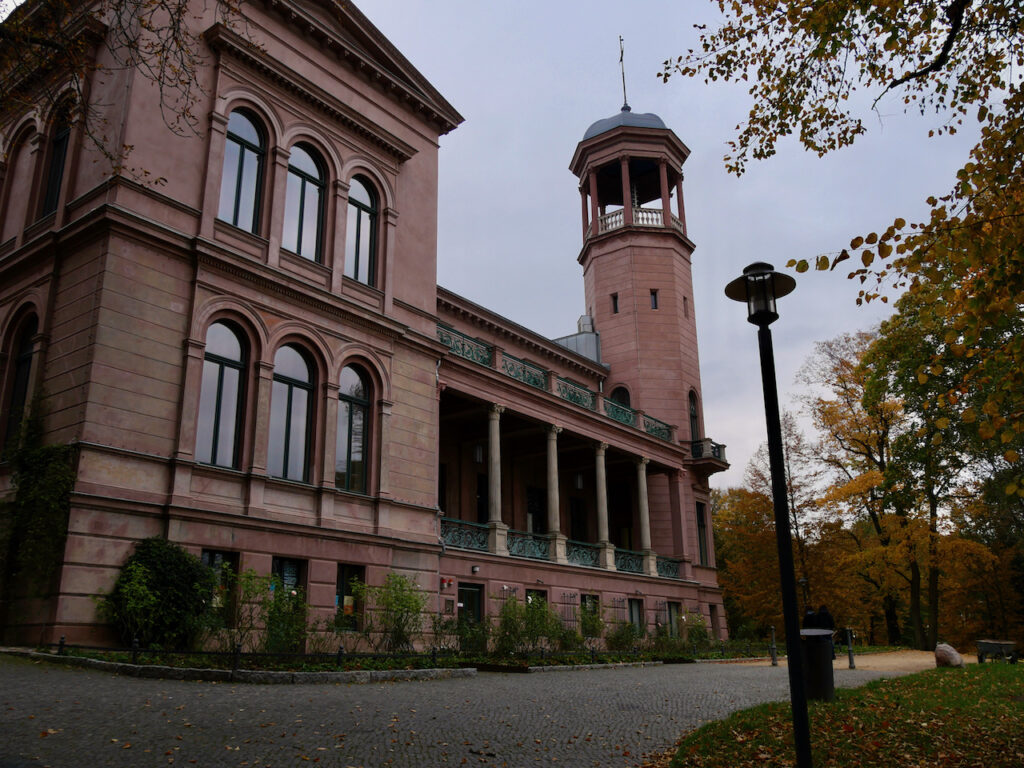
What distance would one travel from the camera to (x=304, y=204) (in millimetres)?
21688

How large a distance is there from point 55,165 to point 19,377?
5082mm

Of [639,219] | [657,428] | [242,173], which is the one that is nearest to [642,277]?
[639,219]

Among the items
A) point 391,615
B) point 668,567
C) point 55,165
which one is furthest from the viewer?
point 668,567

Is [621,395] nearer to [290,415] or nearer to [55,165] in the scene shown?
[290,415]

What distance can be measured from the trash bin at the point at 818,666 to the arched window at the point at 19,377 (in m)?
15.5

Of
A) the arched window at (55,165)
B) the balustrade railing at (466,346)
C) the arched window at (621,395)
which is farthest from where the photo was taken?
the arched window at (621,395)

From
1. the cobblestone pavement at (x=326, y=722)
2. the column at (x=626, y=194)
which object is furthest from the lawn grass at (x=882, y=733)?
the column at (x=626, y=194)

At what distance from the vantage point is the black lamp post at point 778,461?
270 inches

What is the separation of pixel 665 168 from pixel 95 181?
28685mm

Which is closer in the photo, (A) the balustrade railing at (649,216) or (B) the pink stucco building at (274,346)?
(B) the pink stucco building at (274,346)

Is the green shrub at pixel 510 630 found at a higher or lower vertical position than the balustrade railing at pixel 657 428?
lower

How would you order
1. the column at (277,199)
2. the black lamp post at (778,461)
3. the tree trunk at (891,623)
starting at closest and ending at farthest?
the black lamp post at (778,461), the column at (277,199), the tree trunk at (891,623)

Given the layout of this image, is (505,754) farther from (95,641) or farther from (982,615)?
(982,615)

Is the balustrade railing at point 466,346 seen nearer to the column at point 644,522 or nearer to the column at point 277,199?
the column at point 277,199
